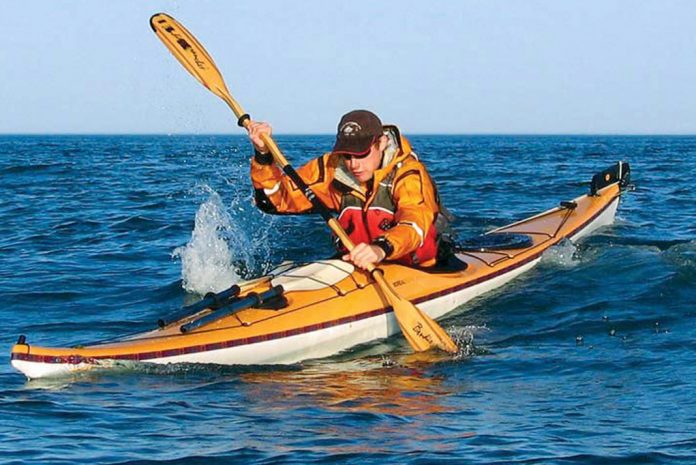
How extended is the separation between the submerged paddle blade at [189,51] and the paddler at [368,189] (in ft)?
3.46

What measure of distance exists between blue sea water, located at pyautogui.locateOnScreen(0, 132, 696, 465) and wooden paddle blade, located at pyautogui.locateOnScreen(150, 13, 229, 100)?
73.6 inches

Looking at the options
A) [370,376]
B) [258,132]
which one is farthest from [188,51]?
[370,376]

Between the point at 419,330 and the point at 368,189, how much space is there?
112 cm

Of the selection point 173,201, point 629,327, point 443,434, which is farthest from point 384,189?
point 173,201

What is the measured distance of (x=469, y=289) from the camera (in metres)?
8.13

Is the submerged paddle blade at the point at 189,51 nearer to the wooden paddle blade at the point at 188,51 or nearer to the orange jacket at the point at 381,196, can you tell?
the wooden paddle blade at the point at 188,51

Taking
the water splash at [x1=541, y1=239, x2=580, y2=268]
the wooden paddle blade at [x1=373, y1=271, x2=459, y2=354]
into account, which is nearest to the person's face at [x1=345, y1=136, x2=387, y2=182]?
the wooden paddle blade at [x1=373, y1=271, x2=459, y2=354]

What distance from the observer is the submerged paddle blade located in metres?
8.31

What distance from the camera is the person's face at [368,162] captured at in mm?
7060

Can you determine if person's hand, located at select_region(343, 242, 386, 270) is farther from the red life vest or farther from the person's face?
the person's face

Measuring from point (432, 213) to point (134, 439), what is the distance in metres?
3.01

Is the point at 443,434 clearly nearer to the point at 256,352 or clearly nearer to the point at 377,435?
the point at 377,435

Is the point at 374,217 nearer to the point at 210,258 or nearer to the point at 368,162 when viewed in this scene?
the point at 368,162

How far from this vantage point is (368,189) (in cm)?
730
